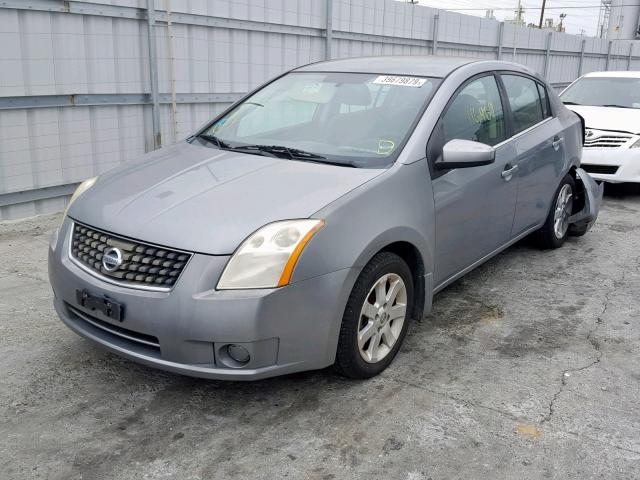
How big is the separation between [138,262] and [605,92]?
26.7ft

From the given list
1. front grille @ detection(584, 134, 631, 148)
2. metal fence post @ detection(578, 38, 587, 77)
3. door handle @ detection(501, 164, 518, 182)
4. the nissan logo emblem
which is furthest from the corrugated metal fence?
metal fence post @ detection(578, 38, 587, 77)

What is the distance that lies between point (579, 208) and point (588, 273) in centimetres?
92

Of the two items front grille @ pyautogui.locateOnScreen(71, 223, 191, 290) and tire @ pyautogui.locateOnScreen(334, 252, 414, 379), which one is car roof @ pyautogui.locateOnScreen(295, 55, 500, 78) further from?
front grille @ pyautogui.locateOnScreen(71, 223, 191, 290)

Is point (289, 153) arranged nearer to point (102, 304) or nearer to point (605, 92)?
point (102, 304)

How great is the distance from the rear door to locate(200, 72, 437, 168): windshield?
1026mm

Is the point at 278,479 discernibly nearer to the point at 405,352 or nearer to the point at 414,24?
the point at 405,352

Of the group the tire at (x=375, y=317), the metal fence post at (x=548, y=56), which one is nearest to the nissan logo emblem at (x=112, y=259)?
the tire at (x=375, y=317)

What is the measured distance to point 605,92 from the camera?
899 cm

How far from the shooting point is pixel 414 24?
11.1 meters

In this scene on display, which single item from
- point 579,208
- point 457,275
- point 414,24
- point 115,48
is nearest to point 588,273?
point 579,208

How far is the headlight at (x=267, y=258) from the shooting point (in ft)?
8.83

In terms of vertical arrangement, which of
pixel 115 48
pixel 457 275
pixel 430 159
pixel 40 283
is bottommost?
pixel 40 283

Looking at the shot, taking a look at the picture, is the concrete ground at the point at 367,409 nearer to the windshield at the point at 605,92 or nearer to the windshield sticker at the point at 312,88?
the windshield sticker at the point at 312,88

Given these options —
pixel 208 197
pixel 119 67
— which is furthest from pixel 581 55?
pixel 208 197
